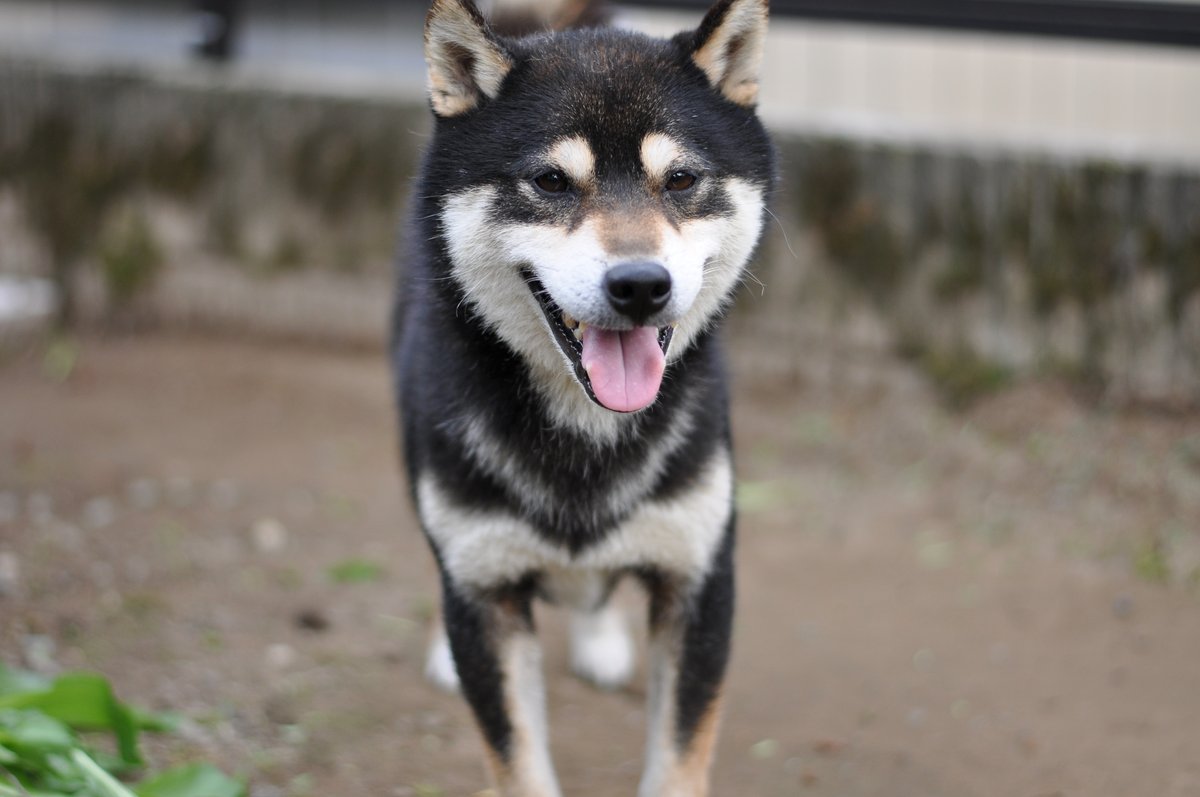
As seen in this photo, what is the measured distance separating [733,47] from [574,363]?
842 mm

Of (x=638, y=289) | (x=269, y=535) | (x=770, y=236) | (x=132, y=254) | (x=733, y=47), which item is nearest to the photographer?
(x=638, y=289)

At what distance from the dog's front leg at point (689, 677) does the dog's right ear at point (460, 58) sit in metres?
1.19

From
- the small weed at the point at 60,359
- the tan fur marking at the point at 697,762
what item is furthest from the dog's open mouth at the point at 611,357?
the small weed at the point at 60,359

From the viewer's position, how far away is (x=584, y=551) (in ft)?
10.1

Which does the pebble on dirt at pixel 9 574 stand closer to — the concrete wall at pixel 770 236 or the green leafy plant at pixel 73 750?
the green leafy plant at pixel 73 750

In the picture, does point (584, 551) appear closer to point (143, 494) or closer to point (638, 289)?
point (638, 289)

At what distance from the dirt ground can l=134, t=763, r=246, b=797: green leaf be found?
31cm

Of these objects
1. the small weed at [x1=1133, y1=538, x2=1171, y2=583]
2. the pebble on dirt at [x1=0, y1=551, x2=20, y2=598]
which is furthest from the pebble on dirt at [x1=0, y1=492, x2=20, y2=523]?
the small weed at [x1=1133, y1=538, x2=1171, y2=583]

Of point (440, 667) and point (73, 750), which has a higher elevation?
point (73, 750)

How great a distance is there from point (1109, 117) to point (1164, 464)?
216 centimetres

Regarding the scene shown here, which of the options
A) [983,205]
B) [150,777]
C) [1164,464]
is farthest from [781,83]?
[150,777]

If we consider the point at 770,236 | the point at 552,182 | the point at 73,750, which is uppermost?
the point at 552,182

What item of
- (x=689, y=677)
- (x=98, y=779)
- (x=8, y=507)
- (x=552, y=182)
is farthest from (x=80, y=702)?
(x=8, y=507)

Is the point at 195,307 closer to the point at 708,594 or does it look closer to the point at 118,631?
the point at 118,631
